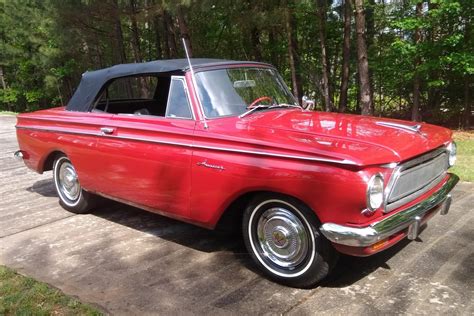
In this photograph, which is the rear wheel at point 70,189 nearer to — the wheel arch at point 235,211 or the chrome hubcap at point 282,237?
the wheel arch at point 235,211

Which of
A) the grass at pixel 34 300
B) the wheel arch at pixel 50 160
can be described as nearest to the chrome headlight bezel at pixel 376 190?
the grass at pixel 34 300

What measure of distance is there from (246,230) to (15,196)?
14.2ft

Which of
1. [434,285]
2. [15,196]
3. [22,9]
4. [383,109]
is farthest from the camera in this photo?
[22,9]

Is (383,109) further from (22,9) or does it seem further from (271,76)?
(22,9)

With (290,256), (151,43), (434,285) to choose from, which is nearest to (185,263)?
(290,256)

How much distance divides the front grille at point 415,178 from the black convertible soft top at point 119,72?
2073 millimetres

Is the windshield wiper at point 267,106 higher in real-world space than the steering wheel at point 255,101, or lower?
lower

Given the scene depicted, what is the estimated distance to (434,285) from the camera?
10.9ft

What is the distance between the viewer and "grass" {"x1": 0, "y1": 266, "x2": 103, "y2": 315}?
10.5 ft

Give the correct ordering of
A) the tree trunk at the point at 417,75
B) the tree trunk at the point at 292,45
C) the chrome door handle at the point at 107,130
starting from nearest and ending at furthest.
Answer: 1. the chrome door handle at the point at 107,130
2. the tree trunk at the point at 417,75
3. the tree trunk at the point at 292,45

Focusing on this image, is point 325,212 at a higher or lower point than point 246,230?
higher

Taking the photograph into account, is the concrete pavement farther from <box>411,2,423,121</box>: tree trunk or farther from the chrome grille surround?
<box>411,2,423,121</box>: tree trunk

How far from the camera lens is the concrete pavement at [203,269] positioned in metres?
3.18

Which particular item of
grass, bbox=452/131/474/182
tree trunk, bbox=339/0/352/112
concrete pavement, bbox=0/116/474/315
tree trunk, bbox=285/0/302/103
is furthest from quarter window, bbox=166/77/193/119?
tree trunk, bbox=339/0/352/112
